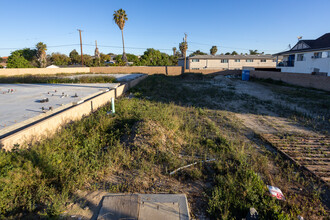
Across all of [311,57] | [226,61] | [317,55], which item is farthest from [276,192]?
[226,61]

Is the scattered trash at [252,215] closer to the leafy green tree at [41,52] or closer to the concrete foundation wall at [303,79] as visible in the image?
the concrete foundation wall at [303,79]

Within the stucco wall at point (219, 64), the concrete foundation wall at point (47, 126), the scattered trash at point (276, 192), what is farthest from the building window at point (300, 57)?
the scattered trash at point (276, 192)

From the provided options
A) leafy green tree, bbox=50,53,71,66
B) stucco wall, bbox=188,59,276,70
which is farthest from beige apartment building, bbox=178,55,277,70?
leafy green tree, bbox=50,53,71,66

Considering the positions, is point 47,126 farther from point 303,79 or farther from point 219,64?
point 219,64

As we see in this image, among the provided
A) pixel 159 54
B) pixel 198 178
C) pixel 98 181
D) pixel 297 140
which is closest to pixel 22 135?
pixel 98 181

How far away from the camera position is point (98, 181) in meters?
3.86

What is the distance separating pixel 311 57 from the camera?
25.6 meters

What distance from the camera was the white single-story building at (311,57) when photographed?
23.5 meters

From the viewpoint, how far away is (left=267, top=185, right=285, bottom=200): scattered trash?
3496 mm

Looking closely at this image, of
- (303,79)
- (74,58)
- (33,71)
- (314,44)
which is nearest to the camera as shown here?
(303,79)

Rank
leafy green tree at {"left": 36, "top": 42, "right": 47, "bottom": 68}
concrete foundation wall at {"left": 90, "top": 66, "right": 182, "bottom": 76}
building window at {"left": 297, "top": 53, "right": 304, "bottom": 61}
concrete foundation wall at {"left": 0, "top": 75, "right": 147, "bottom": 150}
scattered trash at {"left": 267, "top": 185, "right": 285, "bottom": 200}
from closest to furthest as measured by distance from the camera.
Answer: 1. scattered trash at {"left": 267, "top": 185, "right": 285, "bottom": 200}
2. concrete foundation wall at {"left": 0, "top": 75, "right": 147, "bottom": 150}
3. building window at {"left": 297, "top": 53, "right": 304, "bottom": 61}
4. concrete foundation wall at {"left": 90, "top": 66, "right": 182, "bottom": 76}
5. leafy green tree at {"left": 36, "top": 42, "right": 47, "bottom": 68}

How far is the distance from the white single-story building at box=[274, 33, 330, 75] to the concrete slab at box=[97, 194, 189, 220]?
89.8 ft

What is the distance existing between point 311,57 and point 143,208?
102 feet

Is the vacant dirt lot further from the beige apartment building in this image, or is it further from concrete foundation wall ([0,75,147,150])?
the beige apartment building
